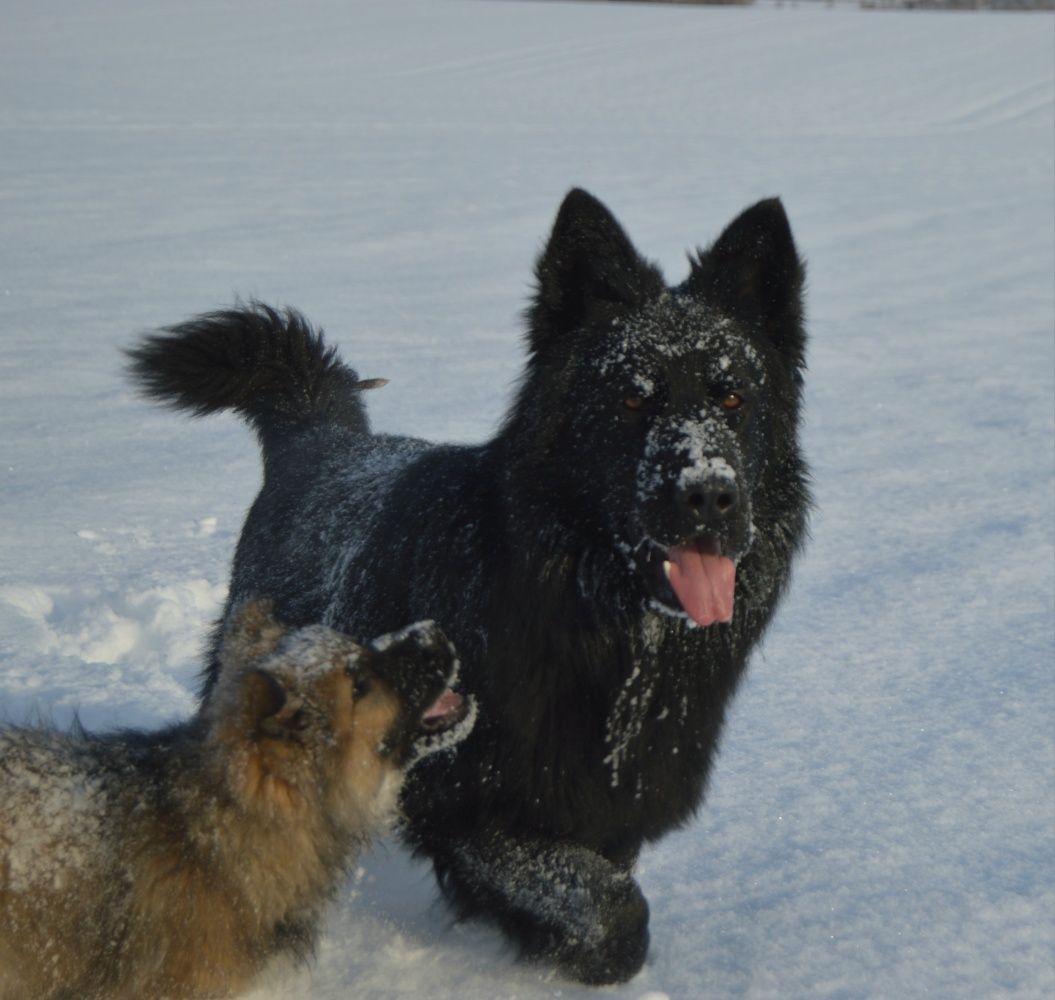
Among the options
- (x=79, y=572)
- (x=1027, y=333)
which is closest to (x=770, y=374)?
(x=79, y=572)

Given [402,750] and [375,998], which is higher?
[402,750]

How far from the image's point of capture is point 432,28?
34.2m

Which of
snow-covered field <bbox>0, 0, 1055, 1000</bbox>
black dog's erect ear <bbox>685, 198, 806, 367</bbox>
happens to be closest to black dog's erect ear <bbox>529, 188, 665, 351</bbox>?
black dog's erect ear <bbox>685, 198, 806, 367</bbox>

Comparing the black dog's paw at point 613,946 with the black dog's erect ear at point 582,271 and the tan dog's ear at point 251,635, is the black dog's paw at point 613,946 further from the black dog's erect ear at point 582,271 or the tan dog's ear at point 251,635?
the black dog's erect ear at point 582,271

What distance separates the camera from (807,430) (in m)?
7.91

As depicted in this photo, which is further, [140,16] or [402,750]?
[140,16]

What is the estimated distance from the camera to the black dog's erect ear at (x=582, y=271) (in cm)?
325

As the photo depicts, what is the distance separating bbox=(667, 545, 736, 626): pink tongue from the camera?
3057mm

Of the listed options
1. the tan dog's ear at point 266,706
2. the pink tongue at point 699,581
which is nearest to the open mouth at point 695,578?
the pink tongue at point 699,581

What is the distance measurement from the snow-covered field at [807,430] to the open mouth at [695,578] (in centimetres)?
100

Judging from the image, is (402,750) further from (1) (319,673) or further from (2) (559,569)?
(2) (559,569)

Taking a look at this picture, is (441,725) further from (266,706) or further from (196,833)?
(196,833)

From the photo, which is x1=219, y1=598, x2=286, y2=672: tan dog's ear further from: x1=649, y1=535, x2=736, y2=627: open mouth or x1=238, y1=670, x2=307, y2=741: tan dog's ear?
x1=649, y1=535, x2=736, y2=627: open mouth

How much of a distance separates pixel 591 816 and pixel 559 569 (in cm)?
70
